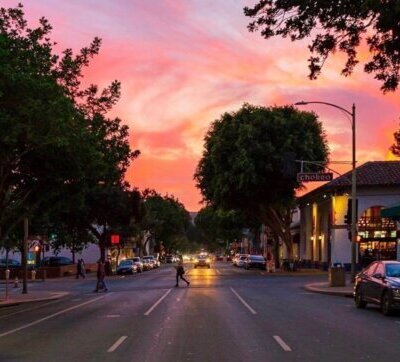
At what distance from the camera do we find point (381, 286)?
20.3 m

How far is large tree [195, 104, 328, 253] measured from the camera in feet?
175

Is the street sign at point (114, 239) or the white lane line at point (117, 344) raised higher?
the street sign at point (114, 239)

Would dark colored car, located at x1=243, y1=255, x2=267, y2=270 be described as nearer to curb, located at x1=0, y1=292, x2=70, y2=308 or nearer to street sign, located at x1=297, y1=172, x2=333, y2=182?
street sign, located at x1=297, y1=172, x2=333, y2=182

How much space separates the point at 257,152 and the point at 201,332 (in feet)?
127

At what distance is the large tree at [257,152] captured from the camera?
53.4 meters

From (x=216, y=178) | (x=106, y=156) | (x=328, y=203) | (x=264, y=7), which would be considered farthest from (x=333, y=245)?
(x=264, y=7)

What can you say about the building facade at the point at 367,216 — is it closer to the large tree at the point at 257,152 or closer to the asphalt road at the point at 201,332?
the large tree at the point at 257,152

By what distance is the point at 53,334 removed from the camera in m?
15.9

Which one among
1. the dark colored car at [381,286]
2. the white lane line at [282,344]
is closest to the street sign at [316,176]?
the dark colored car at [381,286]

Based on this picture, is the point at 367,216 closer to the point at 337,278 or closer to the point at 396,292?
the point at 337,278

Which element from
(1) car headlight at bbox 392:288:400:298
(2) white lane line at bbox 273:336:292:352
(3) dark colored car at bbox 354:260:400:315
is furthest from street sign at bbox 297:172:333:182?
(2) white lane line at bbox 273:336:292:352

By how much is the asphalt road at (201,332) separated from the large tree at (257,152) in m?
28.5

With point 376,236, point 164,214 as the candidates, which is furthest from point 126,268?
point 164,214

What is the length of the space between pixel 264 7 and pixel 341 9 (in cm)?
190
